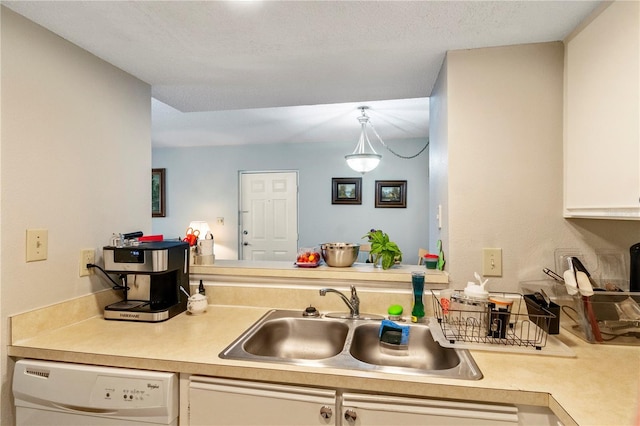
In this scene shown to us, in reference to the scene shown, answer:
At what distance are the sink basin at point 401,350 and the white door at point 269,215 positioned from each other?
3249 mm

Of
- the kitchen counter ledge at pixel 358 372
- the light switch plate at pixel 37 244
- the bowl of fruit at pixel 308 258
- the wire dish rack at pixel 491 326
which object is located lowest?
the kitchen counter ledge at pixel 358 372

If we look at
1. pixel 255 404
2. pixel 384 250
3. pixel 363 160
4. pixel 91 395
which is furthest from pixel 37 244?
pixel 363 160

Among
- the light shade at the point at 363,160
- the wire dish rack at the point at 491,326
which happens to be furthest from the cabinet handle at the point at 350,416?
the light shade at the point at 363,160

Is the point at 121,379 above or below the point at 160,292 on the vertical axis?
below

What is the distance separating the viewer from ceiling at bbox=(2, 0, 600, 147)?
118 cm

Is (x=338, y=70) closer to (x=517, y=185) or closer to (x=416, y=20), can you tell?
(x=416, y=20)

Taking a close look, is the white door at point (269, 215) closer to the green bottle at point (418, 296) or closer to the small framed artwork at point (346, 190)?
the small framed artwork at point (346, 190)

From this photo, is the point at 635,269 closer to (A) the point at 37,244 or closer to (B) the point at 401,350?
(B) the point at 401,350

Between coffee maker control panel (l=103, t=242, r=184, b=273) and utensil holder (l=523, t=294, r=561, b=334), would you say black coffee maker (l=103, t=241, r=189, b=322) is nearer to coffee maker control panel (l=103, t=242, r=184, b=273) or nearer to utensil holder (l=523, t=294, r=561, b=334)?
coffee maker control panel (l=103, t=242, r=184, b=273)

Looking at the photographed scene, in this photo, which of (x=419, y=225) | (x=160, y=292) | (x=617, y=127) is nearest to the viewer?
(x=617, y=127)

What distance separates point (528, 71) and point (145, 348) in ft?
6.42

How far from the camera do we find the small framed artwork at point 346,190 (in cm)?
450

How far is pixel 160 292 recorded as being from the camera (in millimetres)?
1618

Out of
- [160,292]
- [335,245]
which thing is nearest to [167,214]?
[160,292]
